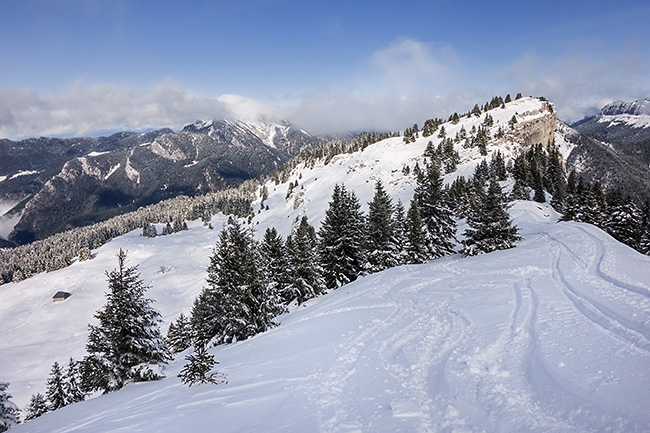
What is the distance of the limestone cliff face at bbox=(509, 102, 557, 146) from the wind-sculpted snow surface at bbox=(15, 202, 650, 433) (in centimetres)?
9299

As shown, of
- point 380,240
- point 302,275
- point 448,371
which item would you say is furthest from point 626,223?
point 448,371

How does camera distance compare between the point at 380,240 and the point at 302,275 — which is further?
the point at 380,240

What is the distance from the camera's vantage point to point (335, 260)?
29781 mm

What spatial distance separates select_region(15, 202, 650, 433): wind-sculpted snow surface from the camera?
16.9 ft

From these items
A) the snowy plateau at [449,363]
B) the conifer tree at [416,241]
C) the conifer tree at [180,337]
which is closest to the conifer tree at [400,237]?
the conifer tree at [416,241]

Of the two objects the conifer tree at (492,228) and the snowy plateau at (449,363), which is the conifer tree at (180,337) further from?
the conifer tree at (492,228)

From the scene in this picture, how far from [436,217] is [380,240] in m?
7.55

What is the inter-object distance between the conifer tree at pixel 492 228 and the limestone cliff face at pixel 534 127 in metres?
76.4

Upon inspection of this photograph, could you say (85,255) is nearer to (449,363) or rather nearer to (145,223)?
(145,223)

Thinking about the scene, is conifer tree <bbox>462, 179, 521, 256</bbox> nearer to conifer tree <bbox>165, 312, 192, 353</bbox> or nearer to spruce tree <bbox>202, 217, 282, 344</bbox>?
spruce tree <bbox>202, 217, 282, 344</bbox>

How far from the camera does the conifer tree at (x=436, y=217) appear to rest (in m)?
32.5

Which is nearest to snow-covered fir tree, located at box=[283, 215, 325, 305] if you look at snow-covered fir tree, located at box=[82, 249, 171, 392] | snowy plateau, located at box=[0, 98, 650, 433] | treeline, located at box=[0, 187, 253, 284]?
snowy plateau, located at box=[0, 98, 650, 433]

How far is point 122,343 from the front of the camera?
14531mm

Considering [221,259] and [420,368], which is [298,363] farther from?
[221,259]
